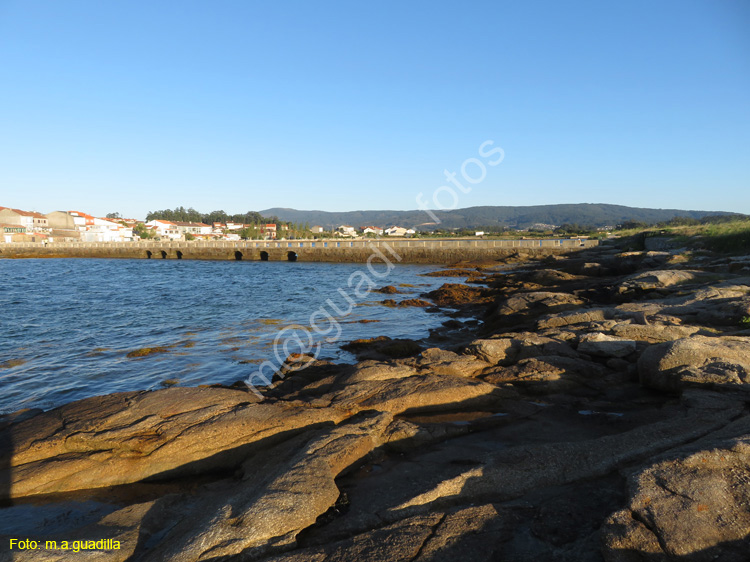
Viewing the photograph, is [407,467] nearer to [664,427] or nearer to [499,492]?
[499,492]

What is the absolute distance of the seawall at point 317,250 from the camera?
6112 centimetres

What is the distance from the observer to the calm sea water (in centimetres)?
1310

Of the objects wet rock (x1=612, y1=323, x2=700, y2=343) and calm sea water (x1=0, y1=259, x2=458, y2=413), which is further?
calm sea water (x1=0, y1=259, x2=458, y2=413)

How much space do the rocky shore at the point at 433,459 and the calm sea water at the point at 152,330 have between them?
2.63 m

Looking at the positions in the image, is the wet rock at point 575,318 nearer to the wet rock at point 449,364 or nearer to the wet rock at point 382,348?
the wet rock at point 449,364

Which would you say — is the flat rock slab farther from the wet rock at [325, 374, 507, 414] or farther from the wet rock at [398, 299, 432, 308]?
the wet rock at [398, 299, 432, 308]

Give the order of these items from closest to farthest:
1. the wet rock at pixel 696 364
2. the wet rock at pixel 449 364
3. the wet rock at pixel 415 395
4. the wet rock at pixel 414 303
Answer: the wet rock at pixel 696 364, the wet rock at pixel 415 395, the wet rock at pixel 449 364, the wet rock at pixel 414 303

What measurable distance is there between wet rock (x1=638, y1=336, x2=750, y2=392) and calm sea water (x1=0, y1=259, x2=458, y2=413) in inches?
323

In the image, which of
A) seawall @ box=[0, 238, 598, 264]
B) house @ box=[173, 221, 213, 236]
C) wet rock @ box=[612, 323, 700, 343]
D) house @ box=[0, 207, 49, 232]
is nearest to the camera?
wet rock @ box=[612, 323, 700, 343]

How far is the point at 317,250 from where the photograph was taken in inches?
2721

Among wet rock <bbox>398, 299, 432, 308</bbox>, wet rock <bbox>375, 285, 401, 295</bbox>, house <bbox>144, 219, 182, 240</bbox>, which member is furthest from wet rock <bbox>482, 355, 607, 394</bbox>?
house <bbox>144, 219, 182, 240</bbox>

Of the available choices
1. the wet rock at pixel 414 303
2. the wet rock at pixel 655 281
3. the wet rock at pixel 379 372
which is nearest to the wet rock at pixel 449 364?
the wet rock at pixel 379 372

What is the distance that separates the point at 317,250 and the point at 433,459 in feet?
208

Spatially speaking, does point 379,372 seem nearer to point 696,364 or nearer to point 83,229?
point 696,364
